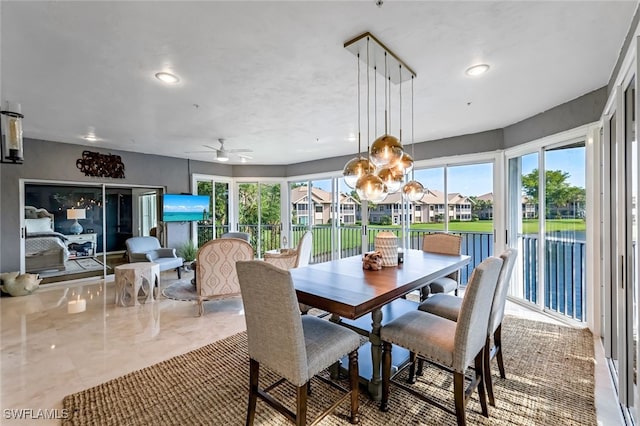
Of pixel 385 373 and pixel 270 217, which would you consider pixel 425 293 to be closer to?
pixel 385 373

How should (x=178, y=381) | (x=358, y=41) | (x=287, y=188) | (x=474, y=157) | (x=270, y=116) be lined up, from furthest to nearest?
1. (x=287, y=188)
2. (x=474, y=157)
3. (x=270, y=116)
4. (x=178, y=381)
5. (x=358, y=41)

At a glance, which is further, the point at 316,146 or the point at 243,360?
the point at 316,146

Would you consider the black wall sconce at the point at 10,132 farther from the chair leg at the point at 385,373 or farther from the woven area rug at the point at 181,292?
the woven area rug at the point at 181,292

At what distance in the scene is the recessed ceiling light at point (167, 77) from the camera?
2627 mm

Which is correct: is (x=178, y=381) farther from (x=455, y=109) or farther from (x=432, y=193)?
(x=432, y=193)

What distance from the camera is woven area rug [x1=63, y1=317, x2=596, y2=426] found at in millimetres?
1914

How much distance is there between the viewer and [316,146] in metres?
5.65

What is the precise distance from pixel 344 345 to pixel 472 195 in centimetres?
396

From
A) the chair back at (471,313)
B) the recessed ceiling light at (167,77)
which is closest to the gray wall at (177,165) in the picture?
the chair back at (471,313)

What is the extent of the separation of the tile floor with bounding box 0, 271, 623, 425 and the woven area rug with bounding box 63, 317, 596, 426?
151 millimetres

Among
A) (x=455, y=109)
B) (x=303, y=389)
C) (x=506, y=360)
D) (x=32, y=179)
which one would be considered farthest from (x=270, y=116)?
(x=32, y=179)

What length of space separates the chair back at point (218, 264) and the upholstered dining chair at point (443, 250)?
223 cm

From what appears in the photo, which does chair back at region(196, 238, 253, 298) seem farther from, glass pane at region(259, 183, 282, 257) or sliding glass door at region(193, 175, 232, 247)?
glass pane at region(259, 183, 282, 257)

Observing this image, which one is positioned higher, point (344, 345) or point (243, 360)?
point (344, 345)
